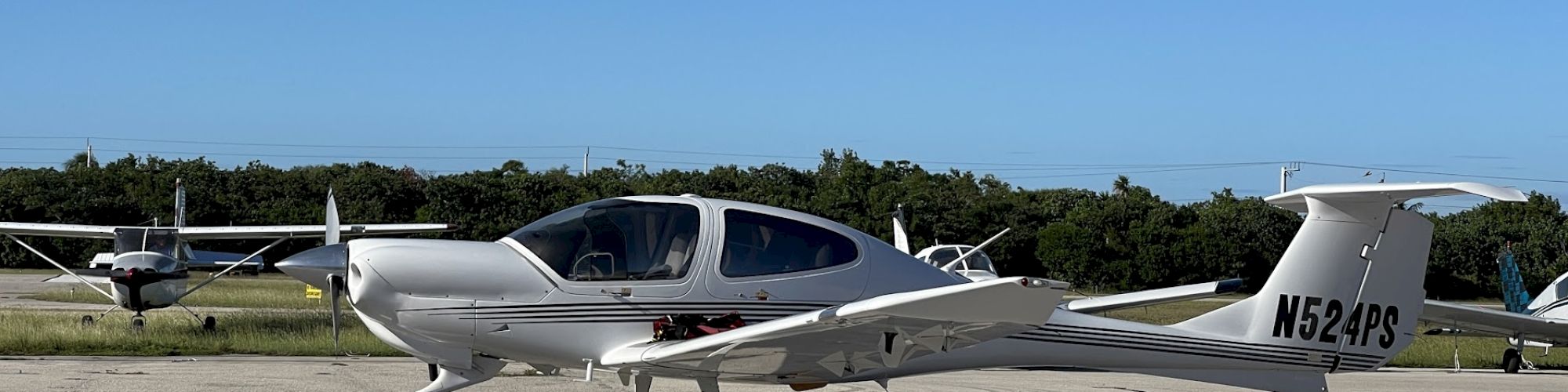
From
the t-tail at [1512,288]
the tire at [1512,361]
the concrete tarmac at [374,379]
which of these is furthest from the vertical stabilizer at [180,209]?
the t-tail at [1512,288]

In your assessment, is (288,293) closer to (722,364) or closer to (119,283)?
(119,283)

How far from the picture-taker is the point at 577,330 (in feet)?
27.9

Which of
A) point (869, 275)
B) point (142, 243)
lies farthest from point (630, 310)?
point (142, 243)

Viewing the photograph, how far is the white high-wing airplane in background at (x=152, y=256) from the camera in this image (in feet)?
66.9

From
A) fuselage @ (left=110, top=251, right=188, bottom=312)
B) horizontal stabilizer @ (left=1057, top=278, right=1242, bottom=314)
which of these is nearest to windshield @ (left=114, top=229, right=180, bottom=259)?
fuselage @ (left=110, top=251, right=188, bottom=312)

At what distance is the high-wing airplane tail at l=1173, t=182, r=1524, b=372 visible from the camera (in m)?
9.31

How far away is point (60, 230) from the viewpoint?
2284 centimetres

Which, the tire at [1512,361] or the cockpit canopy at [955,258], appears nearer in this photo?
the tire at [1512,361]

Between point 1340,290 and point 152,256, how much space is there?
17.7 meters

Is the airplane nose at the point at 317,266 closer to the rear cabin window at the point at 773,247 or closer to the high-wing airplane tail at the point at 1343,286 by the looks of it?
the rear cabin window at the point at 773,247

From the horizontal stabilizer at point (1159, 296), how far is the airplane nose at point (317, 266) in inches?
189

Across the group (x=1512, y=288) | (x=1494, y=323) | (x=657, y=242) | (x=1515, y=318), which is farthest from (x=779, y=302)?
(x=1512, y=288)

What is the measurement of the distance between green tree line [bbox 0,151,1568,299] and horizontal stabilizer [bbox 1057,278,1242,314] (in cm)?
4132

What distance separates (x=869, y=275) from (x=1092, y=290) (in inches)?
1760
